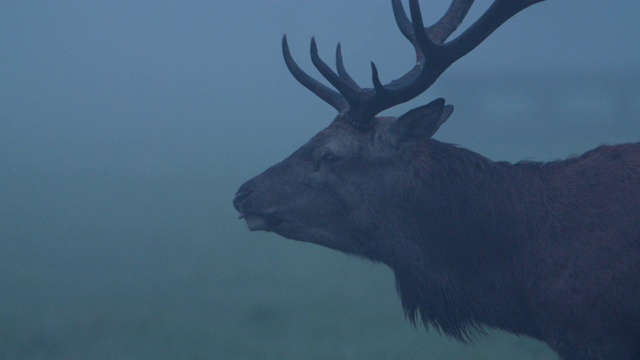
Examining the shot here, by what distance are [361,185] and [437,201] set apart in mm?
322

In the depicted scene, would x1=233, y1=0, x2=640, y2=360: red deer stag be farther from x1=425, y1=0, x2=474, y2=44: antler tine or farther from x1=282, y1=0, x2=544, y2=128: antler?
x1=425, y1=0, x2=474, y2=44: antler tine

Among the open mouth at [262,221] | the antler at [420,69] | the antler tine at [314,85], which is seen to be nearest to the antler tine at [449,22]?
the antler at [420,69]

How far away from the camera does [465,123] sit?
5195 mm

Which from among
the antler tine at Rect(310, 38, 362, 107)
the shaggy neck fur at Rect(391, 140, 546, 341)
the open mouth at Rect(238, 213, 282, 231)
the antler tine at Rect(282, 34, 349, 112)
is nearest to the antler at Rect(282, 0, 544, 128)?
the antler tine at Rect(310, 38, 362, 107)

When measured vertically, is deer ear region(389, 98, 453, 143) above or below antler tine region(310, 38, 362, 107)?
below

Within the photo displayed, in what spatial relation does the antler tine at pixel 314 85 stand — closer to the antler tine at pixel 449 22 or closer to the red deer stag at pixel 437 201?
the red deer stag at pixel 437 201

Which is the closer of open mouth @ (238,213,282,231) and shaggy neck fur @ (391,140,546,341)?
shaggy neck fur @ (391,140,546,341)

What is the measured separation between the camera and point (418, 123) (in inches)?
135

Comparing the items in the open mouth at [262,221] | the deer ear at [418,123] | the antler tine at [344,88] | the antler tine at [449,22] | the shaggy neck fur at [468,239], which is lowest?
the shaggy neck fur at [468,239]

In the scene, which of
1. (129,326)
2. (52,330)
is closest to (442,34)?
(129,326)

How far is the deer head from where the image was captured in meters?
3.46

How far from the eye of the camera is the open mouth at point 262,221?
3.47m

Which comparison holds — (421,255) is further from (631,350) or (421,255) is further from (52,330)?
(52,330)

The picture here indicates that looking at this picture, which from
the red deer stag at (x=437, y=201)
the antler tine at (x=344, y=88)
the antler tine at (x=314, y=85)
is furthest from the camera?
the antler tine at (x=314, y=85)
